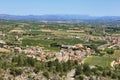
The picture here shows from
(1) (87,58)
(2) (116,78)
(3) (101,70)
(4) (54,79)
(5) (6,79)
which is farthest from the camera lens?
(1) (87,58)

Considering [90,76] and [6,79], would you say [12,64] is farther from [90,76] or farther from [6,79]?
[90,76]

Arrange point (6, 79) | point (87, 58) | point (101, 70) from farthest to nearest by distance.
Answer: point (87, 58), point (101, 70), point (6, 79)

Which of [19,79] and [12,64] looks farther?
[12,64]

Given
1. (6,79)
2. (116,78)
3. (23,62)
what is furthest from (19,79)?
(116,78)

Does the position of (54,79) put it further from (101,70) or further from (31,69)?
(101,70)

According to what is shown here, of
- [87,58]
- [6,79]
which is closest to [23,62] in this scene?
[6,79]

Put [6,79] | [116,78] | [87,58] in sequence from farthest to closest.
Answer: [87,58], [116,78], [6,79]

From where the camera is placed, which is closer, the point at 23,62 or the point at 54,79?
the point at 54,79

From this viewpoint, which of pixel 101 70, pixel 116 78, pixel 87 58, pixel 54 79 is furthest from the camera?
pixel 87 58

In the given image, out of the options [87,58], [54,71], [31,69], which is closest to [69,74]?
[54,71]
